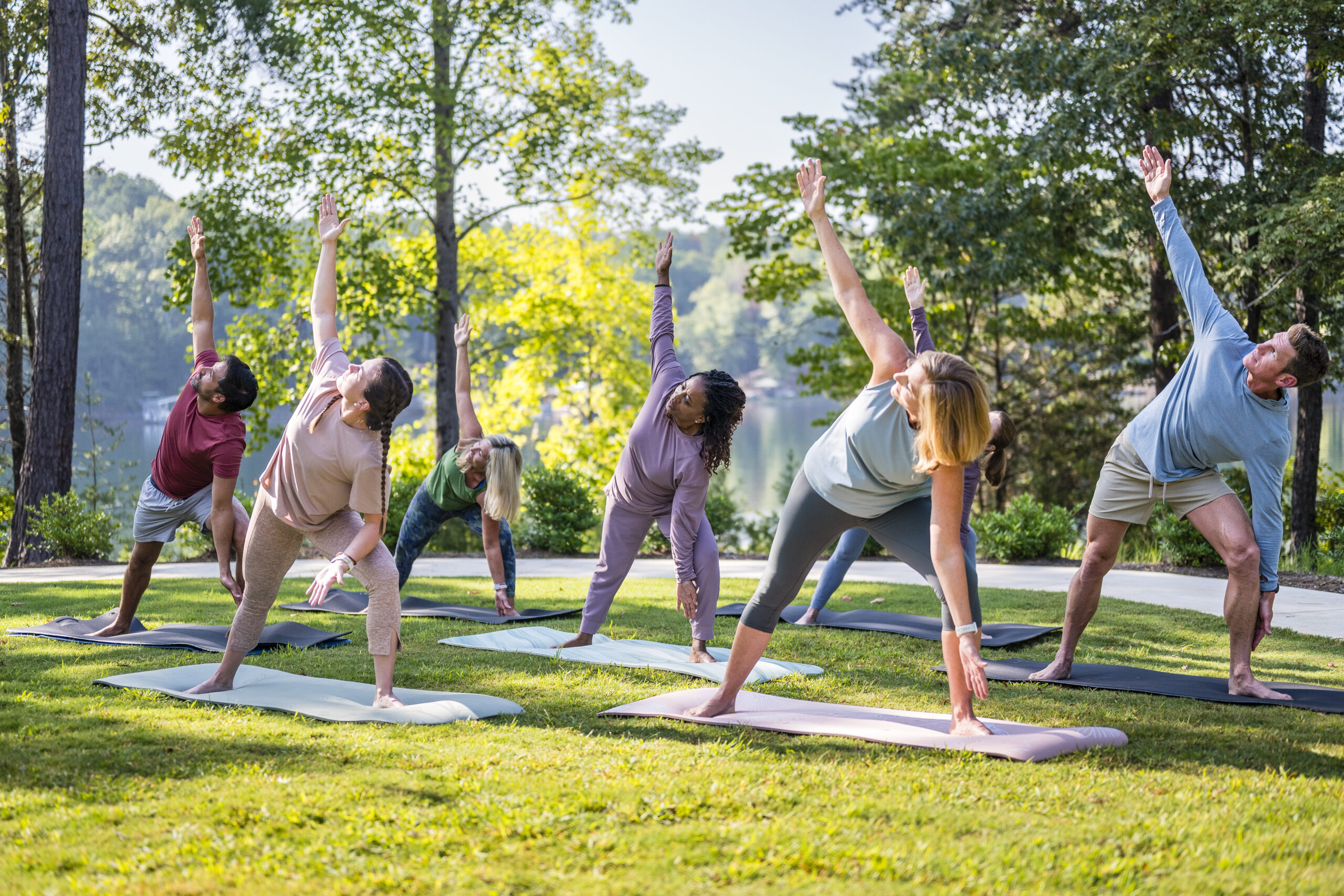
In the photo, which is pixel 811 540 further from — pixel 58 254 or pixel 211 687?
pixel 58 254

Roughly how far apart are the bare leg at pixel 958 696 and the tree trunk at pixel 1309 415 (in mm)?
9366

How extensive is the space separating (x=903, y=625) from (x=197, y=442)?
15.2ft

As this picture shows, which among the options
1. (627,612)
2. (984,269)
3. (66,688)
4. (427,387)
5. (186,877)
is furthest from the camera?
(427,387)

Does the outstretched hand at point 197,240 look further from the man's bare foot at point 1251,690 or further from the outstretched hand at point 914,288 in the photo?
the man's bare foot at point 1251,690

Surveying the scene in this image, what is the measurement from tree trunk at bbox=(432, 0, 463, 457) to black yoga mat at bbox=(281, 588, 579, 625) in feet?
22.8

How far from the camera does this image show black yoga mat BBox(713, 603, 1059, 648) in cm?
670

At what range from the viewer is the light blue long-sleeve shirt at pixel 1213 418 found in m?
4.79

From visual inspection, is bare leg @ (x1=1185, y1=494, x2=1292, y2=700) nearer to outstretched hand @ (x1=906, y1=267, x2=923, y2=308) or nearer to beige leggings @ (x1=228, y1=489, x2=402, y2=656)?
outstretched hand @ (x1=906, y1=267, x2=923, y2=308)

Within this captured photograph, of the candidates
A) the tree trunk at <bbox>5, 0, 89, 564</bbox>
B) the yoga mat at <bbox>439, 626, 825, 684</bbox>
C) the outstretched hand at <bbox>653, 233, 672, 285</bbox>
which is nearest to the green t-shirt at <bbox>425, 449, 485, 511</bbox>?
the yoga mat at <bbox>439, 626, 825, 684</bbox>

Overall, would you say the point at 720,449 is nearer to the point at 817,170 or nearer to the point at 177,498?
the point at 817,170

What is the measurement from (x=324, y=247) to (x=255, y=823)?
2901 mm

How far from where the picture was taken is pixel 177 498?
6.31 metres

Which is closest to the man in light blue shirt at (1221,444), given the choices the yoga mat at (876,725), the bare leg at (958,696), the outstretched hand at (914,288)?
the outstretched hand at (914,288)

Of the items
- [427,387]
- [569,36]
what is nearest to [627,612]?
[569,36]
